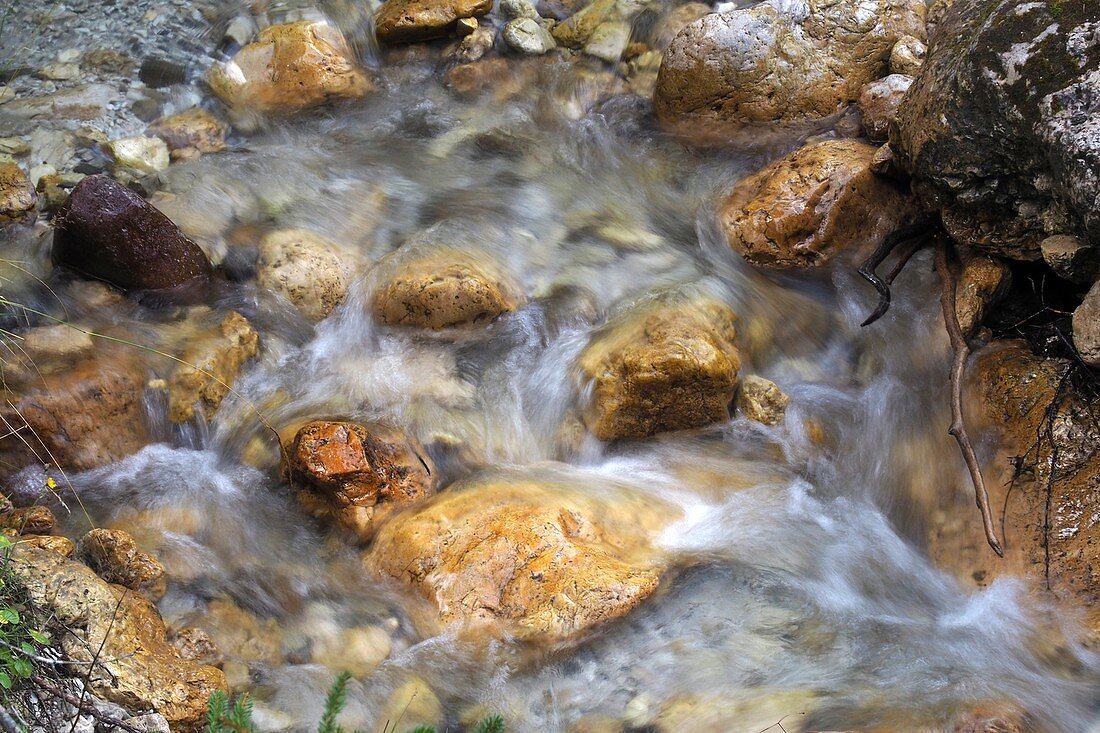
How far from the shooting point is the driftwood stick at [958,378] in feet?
11.6

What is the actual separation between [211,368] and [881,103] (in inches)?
159

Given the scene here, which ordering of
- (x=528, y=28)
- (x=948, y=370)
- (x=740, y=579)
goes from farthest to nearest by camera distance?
1. (x=528, y=28)
2. (x=948, y=370)
3. (x=740, y=579)

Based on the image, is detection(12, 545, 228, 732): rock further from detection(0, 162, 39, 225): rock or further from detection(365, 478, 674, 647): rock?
detection(0, 162, 39, 225): rock

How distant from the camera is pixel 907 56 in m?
5.39

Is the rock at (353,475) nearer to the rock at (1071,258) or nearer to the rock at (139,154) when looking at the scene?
the rock at (139,154)

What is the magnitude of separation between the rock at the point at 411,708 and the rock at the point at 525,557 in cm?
28

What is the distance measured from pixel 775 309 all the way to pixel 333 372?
2.41 m

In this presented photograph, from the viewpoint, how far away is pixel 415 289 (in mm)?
4727

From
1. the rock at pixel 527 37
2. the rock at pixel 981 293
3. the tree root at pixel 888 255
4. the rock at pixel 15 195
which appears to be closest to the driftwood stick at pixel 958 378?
the rock at pixel 981 293

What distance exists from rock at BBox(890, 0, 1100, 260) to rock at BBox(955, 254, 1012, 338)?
0.29ft

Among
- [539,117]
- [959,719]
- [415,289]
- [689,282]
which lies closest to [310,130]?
[539,117]

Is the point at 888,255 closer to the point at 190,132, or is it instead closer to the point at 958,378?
the point at 958,378

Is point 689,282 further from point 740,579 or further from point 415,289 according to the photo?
point 740,579

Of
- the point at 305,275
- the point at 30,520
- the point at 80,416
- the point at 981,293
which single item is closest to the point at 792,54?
the point at 981,293
